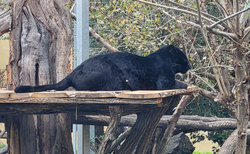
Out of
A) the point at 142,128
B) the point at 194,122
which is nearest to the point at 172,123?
the point at 194,122

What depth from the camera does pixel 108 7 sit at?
7098mm

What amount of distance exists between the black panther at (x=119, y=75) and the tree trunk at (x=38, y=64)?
703 mm

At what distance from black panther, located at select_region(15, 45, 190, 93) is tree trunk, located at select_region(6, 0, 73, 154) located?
0.70 meters

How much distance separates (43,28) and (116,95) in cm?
187

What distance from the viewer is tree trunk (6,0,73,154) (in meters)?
4.82

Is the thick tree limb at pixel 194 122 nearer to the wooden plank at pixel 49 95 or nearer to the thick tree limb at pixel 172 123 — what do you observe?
the thick tree limb at pixel 172 123

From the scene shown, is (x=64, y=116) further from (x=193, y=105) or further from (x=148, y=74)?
(x=193, y=105)

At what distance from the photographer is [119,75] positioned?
4.29 m

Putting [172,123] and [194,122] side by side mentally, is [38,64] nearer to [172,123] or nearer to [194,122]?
[172,123]

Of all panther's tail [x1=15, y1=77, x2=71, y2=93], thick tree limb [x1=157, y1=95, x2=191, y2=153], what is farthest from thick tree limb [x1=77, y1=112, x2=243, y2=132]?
panther's tail [x1=15, y1=77, x2=71, y2=93]

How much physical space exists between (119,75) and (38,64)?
1117mm

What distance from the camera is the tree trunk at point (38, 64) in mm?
4816

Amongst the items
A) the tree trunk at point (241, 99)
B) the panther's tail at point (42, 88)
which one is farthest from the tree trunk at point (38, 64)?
the tree trunk at point (241, 99)

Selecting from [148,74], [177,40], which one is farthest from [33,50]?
[177,40]
